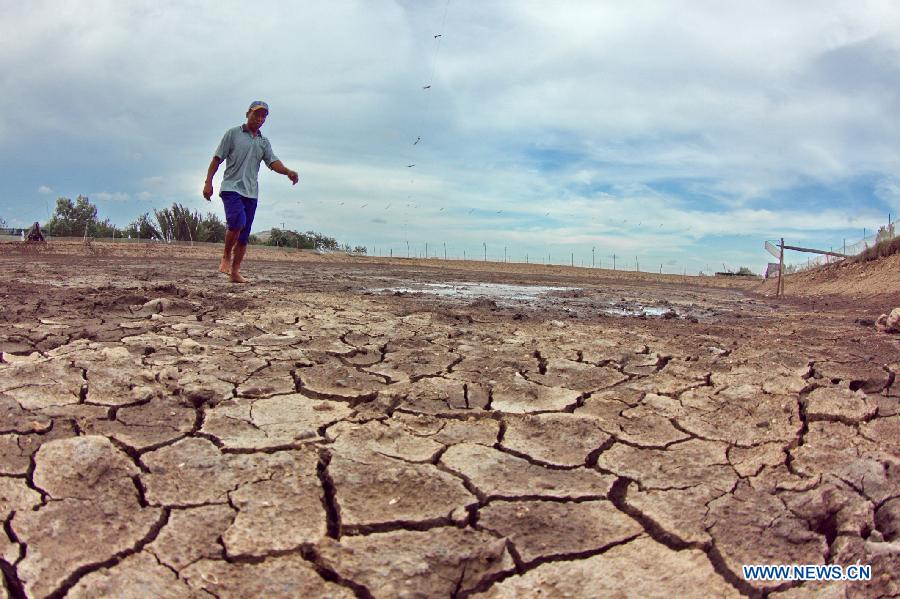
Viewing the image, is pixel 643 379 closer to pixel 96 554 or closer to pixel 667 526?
pixel 667 526

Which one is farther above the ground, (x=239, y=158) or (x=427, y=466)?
(x=239, y=158)

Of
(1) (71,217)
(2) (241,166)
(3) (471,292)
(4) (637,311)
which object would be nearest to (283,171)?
(2) (241,166)

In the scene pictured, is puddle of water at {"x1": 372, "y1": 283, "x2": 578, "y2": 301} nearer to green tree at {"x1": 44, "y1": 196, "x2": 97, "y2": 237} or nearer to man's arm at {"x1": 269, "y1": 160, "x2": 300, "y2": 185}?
man's arm at {"x1": 269, "y1": 160, "x2": 300, "y2": 185}

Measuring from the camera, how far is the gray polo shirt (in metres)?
4.91

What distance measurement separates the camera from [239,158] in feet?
16.2

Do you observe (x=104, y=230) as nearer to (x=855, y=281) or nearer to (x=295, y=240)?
(x=295, y=240)

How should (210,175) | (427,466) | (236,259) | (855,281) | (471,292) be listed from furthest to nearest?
(855,281)
(471,292)
(236,259)
(210,175)
(427,466)

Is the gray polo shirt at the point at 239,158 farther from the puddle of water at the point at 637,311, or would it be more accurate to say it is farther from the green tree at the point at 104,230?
the green tree at the point at 104,230

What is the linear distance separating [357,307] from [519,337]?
4.99 ft

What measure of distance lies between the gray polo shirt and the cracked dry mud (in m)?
2.13

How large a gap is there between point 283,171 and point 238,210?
648mm

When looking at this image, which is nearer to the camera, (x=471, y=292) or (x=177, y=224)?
(x=471, y=292)

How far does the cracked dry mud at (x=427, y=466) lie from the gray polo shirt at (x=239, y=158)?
2135 millimetres

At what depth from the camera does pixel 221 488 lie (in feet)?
4.80
